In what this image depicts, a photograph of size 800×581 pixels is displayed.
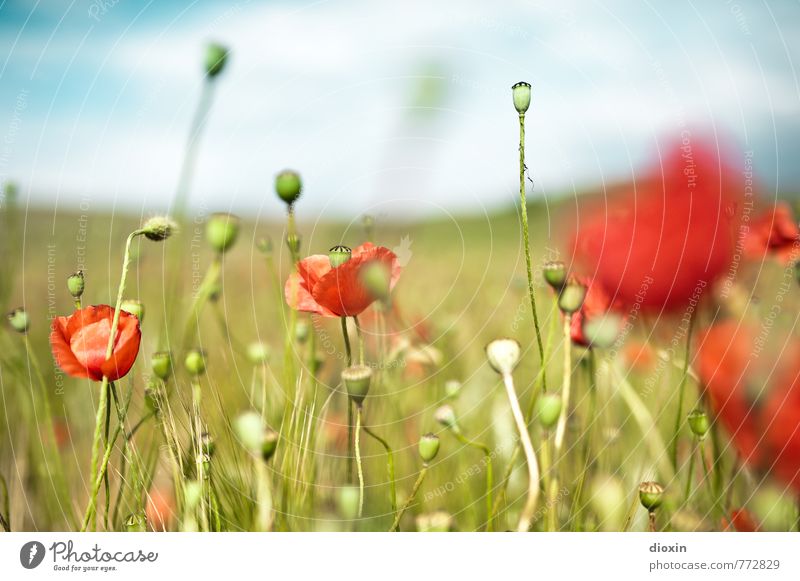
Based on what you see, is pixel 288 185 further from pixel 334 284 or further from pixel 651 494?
pixel 651 494

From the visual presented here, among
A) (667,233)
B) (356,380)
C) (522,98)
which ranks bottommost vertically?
(356,380)

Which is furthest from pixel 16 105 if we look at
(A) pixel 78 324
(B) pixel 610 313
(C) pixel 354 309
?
(B) pixel 610 313

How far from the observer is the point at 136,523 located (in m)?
0.60

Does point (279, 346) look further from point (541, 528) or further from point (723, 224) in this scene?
point (723, 224)

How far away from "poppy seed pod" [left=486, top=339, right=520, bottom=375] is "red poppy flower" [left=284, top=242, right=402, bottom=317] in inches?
4.3

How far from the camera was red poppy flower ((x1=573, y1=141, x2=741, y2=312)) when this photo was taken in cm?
59

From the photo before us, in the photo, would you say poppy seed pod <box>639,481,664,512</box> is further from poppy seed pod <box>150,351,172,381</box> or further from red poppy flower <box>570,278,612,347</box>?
poppy seed pod <box>150,351,172,381</box>

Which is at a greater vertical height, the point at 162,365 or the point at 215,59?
the point at 215,59

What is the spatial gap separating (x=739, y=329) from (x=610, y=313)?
0.71 feet

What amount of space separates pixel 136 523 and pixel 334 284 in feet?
1.02

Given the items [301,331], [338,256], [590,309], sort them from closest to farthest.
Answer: [338,256]
[590,309]
[301,331]

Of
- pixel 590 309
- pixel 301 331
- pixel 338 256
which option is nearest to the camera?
pixel 338 256

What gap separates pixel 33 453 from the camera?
71 cm

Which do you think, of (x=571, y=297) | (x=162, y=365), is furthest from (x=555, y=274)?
(x=162, y=365)
